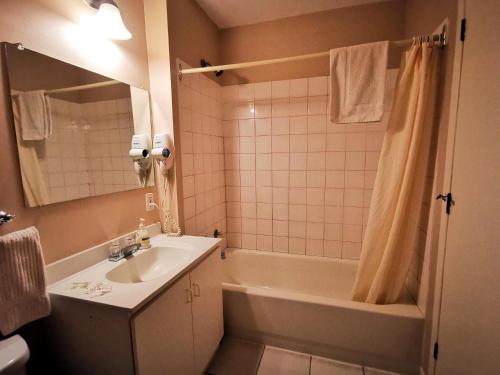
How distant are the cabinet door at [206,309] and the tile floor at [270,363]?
0.16 metres

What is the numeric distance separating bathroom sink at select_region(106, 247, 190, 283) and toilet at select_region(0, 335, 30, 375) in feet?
1.42

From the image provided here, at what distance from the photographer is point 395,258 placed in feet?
5.06

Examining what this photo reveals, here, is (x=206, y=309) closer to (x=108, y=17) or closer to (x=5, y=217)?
(x=5, y=217)

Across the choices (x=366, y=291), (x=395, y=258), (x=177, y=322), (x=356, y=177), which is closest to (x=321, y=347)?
(x=366, y=291)

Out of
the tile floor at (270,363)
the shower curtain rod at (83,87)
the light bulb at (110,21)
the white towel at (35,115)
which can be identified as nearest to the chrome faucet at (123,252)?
the white towel at (35,115)

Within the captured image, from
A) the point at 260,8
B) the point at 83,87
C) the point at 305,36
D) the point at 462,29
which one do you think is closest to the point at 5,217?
the point at 83,87

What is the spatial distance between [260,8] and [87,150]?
1.78m

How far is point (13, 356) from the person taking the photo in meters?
0.73

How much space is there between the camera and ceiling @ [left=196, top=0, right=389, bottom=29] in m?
1.94

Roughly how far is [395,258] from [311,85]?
1.55 metres

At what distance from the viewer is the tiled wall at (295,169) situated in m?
2.15

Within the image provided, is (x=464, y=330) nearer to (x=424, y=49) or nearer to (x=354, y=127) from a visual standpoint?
(x=424, y=49)

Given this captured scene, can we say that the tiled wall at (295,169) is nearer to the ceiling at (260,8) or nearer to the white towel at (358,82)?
the ceiling at (260,8)

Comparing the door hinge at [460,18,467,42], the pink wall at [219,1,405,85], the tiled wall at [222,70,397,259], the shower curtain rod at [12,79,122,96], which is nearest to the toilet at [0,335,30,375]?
the shower curtain rod at [12,79,122,96]
